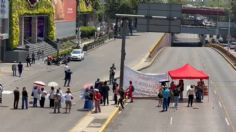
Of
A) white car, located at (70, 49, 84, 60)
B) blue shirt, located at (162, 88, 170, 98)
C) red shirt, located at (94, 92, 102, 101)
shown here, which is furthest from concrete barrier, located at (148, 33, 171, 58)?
red shirt, located at (94, 92, 102, 101)

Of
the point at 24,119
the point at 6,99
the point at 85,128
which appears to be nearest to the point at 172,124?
the point at 85,128

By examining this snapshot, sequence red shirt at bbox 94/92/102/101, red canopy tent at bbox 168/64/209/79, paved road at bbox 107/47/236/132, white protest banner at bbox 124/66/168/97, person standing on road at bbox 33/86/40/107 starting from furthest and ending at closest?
white protest banner at bbox 124/66/168/97, red canopy tent at bbox 168/64/209/79, person standing on road at bbox 33/86/40/107, red shirt at bbox 94/92/102/101, paved road at bbox 107/47/236/132

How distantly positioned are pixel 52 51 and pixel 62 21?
48.1ft

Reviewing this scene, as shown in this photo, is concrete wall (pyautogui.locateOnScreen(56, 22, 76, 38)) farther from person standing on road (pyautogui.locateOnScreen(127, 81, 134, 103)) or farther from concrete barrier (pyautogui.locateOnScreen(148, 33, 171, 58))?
person standing on road (pyautogui.locateOnScreen(127, 81, 134, 103))

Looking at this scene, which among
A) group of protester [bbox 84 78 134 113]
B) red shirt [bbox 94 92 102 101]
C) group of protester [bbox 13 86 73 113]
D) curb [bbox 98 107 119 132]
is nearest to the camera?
curb [bbox 98 107 119 132]

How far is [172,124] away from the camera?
1299 inches

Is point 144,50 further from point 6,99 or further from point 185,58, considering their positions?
point 6,99

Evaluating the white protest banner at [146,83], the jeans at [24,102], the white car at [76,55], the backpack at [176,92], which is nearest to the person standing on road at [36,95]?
the jeans at [24,102]

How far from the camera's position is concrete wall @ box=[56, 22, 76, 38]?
300ft

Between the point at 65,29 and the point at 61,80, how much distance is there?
141 ft

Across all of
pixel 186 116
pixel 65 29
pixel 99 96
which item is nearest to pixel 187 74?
pixel 186 116

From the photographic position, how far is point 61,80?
54250 mm

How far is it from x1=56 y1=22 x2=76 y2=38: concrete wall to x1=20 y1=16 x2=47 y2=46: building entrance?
6.57 meters

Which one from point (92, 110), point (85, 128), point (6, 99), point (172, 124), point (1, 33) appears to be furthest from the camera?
point (1, 33)
